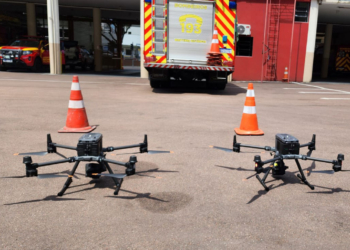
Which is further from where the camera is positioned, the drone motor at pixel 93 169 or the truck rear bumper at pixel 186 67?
the truck rear bumper at pixel 186 67

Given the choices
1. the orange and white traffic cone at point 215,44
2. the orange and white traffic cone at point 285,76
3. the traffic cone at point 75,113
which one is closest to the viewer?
the traffic cone at point 75,113

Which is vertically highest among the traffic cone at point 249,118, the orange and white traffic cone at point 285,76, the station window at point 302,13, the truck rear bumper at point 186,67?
the station window at point 302,13

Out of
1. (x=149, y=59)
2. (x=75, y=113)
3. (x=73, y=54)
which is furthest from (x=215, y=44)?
(x=73, y=54)

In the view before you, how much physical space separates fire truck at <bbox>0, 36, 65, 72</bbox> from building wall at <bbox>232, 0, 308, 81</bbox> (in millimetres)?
11144

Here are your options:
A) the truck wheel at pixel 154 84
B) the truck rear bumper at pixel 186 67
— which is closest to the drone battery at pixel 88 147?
the truck rear bumper at pixel 186 67

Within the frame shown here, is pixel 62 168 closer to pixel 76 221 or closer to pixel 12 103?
pixel 76 221

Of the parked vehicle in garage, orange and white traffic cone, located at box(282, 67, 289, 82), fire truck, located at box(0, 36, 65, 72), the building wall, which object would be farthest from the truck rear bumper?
the parked vehicle in garage

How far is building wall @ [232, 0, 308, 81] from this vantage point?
1625cm

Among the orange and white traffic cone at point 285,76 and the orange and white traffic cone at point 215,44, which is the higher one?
the orange and white traffic cone at point 215,44

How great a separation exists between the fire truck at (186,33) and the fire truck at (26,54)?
10.4m

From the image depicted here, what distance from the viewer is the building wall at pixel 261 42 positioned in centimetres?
1625

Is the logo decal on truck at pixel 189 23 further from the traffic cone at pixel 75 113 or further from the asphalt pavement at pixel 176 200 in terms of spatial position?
the traffic cone at pixel 75 113

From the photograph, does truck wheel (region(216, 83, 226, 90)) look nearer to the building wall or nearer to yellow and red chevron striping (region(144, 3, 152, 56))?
yellow and red chevron striping (region(144, 3, 152, 56))

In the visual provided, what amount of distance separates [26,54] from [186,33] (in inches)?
446
